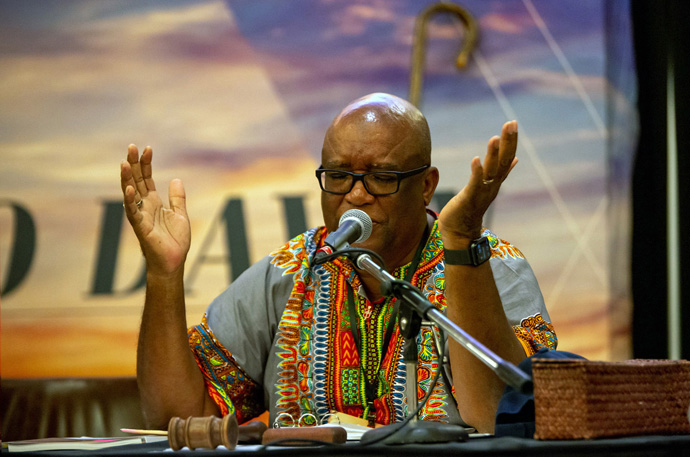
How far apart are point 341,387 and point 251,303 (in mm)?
415

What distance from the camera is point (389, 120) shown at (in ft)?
7.50

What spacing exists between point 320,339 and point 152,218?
655mm

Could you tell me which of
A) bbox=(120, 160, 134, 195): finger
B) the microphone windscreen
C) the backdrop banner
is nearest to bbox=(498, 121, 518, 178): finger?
the microphone windscreen

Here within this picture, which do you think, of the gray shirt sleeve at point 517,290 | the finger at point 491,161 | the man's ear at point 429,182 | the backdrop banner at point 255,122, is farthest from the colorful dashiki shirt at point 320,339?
the backdrop banner at point 255,122

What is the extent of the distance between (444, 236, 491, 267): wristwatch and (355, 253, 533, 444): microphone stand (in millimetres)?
322

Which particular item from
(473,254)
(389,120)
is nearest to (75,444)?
(473,254)

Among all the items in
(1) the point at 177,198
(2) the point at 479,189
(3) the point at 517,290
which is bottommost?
(3) the point at 517,290

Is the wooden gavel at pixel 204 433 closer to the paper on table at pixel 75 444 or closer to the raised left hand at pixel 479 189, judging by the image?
the paper on table at pixel 75 444

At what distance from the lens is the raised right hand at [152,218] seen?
1929 mm

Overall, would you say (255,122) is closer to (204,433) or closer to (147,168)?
(147,168)

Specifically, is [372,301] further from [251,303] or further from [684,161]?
[684,161]

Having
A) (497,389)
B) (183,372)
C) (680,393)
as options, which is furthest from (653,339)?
(183,372)

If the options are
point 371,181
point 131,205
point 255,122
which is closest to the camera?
point 131,205

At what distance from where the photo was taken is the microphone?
59.1 inches
